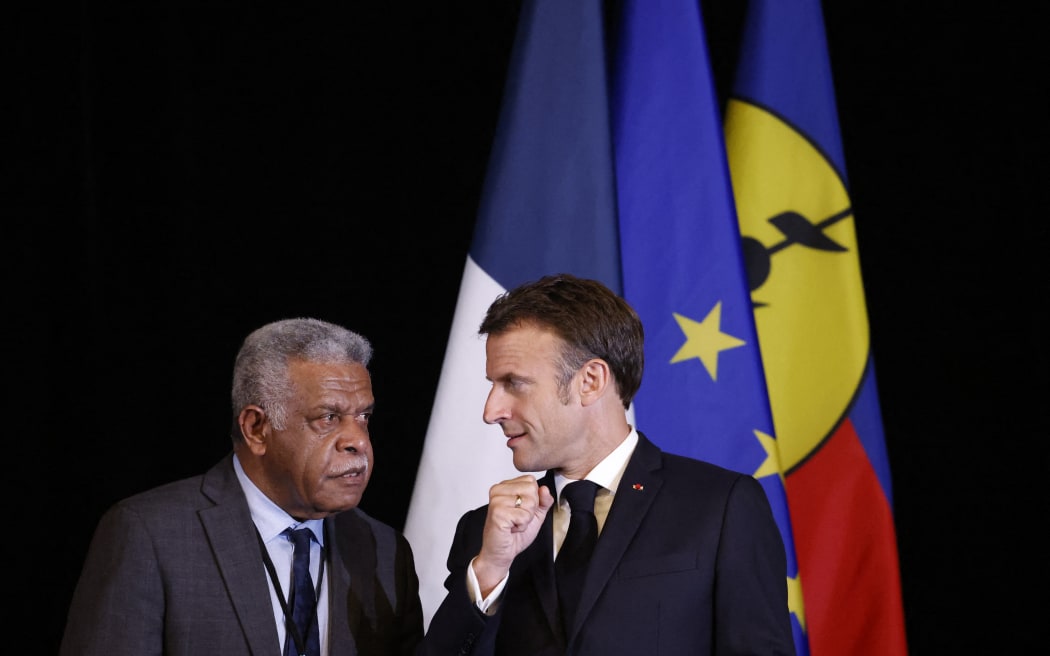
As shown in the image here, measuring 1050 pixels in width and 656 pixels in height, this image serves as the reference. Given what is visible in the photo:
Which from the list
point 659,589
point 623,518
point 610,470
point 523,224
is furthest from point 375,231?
point 659,589

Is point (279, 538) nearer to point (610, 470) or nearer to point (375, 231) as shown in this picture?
point (610, 470)

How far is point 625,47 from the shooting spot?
355cm

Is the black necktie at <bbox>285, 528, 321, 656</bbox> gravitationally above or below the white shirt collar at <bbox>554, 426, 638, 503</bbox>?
below

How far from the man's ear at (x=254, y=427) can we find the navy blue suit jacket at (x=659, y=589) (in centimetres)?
53

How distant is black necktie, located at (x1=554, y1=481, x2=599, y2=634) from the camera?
205 centimetres

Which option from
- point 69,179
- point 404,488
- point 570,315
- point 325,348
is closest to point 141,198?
point 69,179

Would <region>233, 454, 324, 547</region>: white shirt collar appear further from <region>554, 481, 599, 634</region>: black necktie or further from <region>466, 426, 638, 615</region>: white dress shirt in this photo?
<region>554, 481, 599, 634</region>: black necktie

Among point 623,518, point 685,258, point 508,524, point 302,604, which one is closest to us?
point 508,524

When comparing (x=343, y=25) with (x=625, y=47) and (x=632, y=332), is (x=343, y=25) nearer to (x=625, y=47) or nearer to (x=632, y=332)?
(x=625, y=47)

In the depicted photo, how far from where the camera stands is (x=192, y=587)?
7.20 feet

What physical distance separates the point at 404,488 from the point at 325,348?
64.1 inches

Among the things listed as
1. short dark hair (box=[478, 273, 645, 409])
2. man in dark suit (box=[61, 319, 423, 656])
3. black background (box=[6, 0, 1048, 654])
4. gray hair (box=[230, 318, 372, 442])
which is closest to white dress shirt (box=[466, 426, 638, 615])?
short dark hair (box=[478, 273, 645, 409])

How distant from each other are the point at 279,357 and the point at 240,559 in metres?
0.42

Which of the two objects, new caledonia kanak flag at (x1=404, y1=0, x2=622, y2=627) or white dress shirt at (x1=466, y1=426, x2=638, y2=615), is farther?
new caledonia kanak flag at (x1=404, y1=0, x2=622, y2=627)
